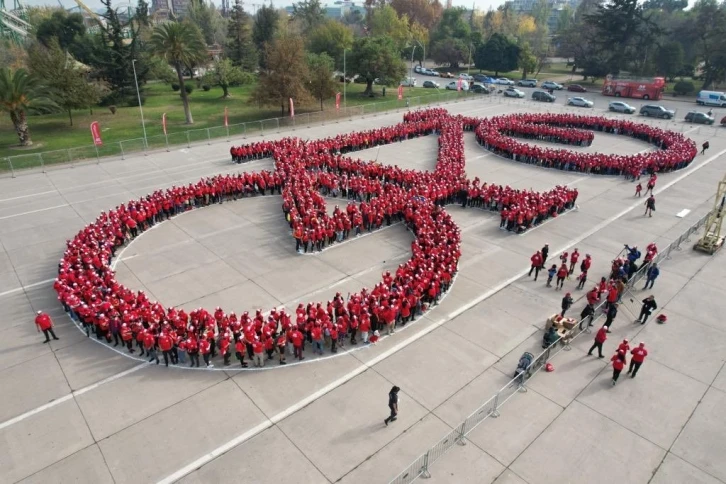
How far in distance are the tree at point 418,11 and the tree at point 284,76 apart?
76.9 meters

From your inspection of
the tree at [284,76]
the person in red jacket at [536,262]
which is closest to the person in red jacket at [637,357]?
the person in red jacket at [536,262]

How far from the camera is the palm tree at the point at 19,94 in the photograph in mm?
35906

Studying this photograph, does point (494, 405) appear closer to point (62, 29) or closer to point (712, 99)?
point (712, 99)

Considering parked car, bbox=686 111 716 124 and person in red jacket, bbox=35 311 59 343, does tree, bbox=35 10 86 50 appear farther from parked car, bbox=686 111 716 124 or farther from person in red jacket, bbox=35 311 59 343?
parked car, bbox=686 111 716 124

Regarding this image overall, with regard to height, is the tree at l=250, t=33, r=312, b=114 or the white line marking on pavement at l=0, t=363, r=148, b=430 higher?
the tree at l=250, t=33, r=312, b=114

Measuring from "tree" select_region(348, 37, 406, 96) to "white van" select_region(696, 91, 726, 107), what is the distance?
35.7 meters

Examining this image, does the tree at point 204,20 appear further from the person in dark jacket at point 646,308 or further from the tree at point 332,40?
the person in dark jacket at point 646,308

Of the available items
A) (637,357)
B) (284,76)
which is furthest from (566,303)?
(284,76)

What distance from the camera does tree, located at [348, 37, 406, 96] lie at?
57688 millimetres

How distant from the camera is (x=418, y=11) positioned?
11519cm

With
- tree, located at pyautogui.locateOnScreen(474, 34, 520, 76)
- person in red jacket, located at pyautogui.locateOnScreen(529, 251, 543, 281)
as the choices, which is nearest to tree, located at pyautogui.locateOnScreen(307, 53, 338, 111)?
person in red jacket, located at pyautogui.locateOnScreen(529, 251, 543, 281)

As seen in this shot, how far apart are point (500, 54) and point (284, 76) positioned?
52167mm

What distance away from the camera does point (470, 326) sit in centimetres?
1561

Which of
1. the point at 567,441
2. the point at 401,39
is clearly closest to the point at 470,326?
the point at 567,441
